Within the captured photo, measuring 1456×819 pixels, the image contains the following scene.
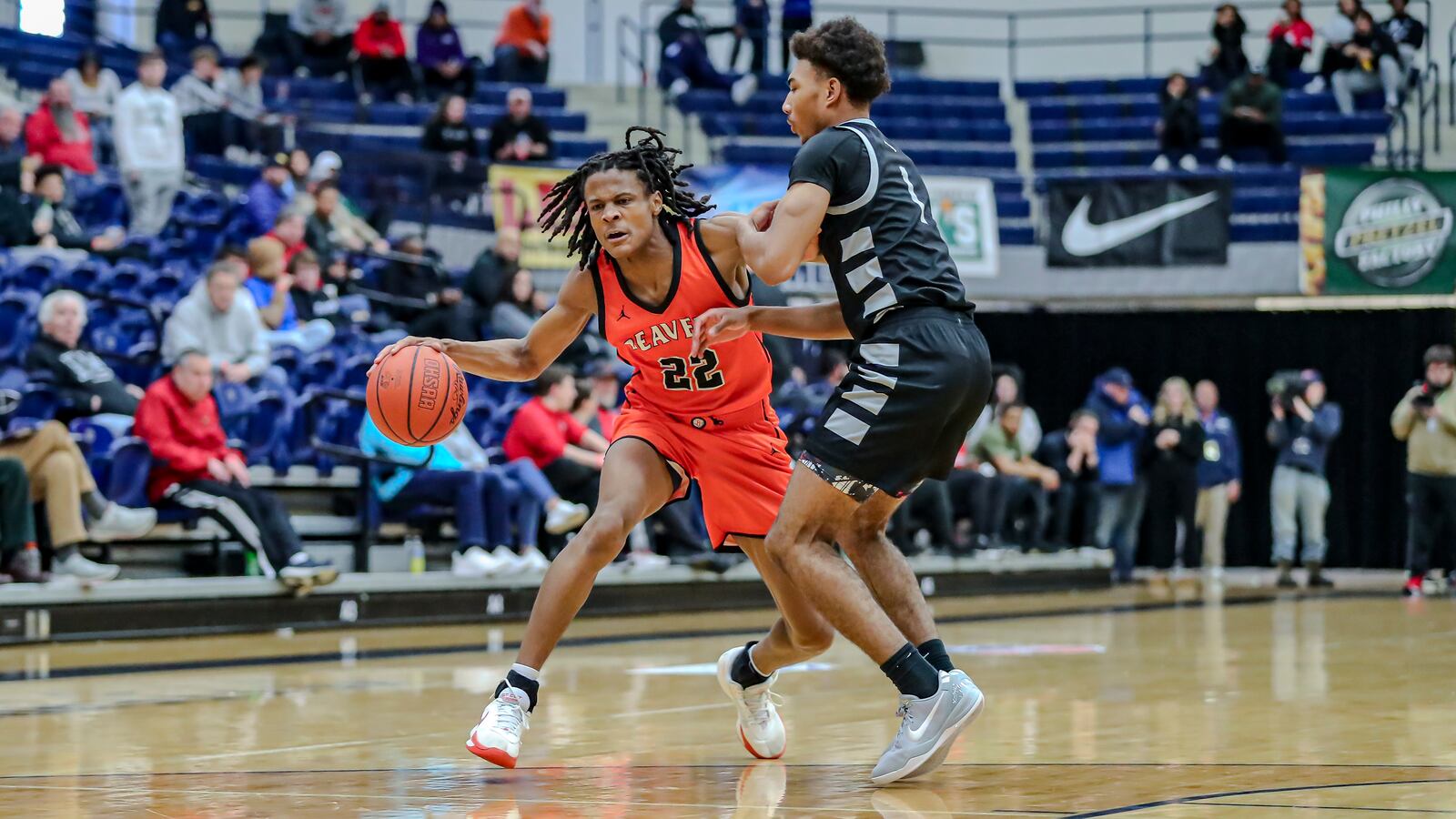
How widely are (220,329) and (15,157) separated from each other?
2.30 metres

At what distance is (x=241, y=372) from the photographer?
973cm

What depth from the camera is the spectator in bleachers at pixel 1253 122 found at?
18016 millimetres

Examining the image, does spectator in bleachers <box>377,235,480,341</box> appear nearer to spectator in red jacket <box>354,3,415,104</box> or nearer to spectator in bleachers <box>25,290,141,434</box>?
spectator in bleachers <box>25,290,141,434</box>

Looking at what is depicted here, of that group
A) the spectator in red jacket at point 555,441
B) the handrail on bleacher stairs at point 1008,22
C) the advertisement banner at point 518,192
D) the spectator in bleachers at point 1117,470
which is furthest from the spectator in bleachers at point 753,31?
the spectator in red jacket at point 555,441

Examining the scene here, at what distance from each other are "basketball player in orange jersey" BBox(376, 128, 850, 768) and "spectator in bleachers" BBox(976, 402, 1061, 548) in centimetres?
947

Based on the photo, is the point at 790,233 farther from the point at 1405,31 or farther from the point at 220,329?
the point at 1405,31

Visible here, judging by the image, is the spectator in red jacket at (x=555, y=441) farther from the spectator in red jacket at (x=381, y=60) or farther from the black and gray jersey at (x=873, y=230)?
the spectator in red jacket at (x=381, y=60)

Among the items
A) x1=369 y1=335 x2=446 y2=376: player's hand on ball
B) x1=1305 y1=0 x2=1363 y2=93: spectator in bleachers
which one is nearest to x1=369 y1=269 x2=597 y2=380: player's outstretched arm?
x1=369 y1=335 x2=446 y2=376: player's hand on ball

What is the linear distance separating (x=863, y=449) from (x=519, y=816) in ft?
3.84

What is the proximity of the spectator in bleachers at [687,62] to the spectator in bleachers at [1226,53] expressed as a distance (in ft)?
16.5

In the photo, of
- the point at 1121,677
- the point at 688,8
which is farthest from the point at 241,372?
the point at 688,8

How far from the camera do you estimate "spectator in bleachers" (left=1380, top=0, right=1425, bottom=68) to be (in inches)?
736

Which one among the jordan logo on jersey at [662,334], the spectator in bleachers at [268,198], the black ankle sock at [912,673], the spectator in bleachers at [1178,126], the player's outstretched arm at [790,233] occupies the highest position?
the spectator in bleachers at [1178,126]

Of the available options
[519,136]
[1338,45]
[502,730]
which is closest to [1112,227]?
[1338,45]
